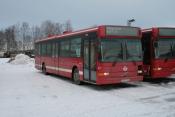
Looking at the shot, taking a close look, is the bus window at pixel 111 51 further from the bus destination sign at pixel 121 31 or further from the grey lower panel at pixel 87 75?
the grey lower panel at pixel 87 75

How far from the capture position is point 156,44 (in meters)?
16.7

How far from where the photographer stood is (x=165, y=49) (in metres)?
17.0

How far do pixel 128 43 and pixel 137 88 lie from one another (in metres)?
2.16

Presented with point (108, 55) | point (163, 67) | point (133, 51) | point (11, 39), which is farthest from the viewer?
point (11, 39)

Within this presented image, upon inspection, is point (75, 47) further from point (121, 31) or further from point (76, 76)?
point (121, 31)

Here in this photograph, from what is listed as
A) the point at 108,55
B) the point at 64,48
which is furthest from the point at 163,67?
the point at 64,48

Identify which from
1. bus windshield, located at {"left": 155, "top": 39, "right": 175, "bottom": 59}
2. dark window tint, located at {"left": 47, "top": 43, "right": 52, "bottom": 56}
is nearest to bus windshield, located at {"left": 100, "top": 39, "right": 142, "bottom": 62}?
bus windshield, located at {"left": 155, "top": 39, "right": 175, "bottom": 59}

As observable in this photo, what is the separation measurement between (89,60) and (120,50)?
173 cm

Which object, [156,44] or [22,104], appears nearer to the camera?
[22,104]

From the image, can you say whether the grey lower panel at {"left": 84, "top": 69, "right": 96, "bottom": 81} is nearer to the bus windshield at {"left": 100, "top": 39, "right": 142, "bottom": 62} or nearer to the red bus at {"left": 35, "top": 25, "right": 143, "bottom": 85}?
the red bus at {"left": 35, "top": 25, "right": 143, "bottom": 85}

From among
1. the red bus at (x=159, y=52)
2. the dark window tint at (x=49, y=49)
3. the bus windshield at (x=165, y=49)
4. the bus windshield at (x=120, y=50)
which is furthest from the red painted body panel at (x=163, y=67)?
the dark window tint at (x=49, y=49)

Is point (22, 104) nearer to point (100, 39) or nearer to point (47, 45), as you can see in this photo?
point (100, 39)

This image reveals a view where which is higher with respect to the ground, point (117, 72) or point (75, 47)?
point (75, 47)

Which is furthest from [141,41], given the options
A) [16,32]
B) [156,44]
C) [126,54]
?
[16,32]
